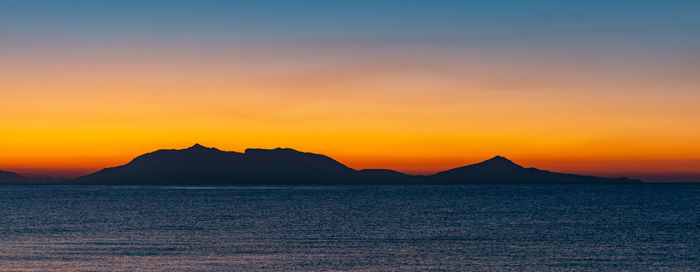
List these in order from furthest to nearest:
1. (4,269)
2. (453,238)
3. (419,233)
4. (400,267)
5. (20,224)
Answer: (20,224) < (419,233) < (453,238) < (400,267) < (4,269)

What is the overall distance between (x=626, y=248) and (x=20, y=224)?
65730 mm

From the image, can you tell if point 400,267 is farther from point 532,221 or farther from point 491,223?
point 532,221

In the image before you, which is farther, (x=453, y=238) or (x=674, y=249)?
(x=453, y=238)

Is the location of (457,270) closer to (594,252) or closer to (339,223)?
(594,252)

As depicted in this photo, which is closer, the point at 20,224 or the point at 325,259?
the point at 325,259

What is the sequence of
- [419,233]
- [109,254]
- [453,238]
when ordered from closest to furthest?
[109,254], [453,238], [419,233]

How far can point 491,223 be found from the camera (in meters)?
84.3

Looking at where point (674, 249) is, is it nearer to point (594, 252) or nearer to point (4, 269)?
point (594, 252)

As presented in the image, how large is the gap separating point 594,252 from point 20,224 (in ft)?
209

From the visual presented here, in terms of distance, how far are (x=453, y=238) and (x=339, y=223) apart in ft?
77.1

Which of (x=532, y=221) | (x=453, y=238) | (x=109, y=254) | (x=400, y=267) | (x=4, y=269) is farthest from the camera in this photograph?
(x=532, y=221)

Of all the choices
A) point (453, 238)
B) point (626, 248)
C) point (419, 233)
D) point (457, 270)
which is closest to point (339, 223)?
point (419, 233)

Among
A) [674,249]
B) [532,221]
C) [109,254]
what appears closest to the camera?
[109,254]

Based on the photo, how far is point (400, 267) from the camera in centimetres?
4444
